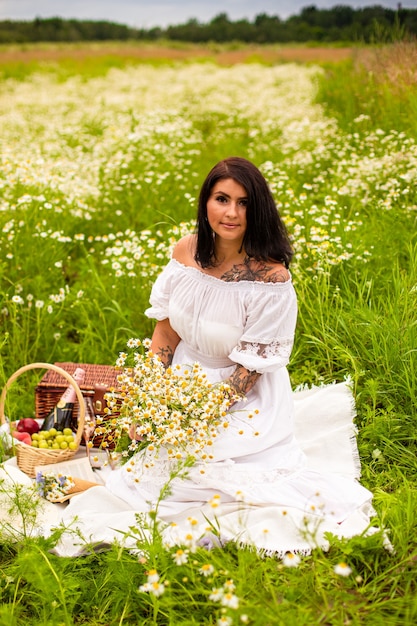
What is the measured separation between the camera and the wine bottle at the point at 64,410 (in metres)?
3.64

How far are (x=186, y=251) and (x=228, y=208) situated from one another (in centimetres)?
44

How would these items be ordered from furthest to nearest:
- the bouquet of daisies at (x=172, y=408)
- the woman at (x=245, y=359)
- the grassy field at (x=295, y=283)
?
the woman at (x=245, y=359)
the bouquet of daisies at (x=172, y=408)
the grassy field at (x=295, y=283)

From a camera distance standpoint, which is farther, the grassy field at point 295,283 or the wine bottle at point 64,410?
the wine bottle at point 64,410

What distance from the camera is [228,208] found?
2.92 m

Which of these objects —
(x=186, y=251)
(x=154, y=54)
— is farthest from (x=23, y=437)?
(x=154, y=54)

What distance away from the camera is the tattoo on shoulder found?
3012 millimetres

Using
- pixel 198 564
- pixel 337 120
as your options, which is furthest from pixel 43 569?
pixel 337 120

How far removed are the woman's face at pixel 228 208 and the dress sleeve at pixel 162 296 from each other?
0.42 metres

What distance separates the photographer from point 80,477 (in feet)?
11.1

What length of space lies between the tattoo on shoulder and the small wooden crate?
39.4 inches

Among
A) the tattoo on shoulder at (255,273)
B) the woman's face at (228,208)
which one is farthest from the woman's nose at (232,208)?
the tattoo on shoulder at (255,273)

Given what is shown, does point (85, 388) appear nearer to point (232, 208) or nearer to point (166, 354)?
point (166, 354)

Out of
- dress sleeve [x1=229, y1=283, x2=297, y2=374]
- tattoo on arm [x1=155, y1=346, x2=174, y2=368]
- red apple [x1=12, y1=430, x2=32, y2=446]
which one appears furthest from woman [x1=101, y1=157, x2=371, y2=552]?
red apple [x1=12, y1=430, x2=32, y2=446]

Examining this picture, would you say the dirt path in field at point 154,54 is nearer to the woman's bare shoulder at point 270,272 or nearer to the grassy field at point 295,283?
the grassy field at point 295,283
